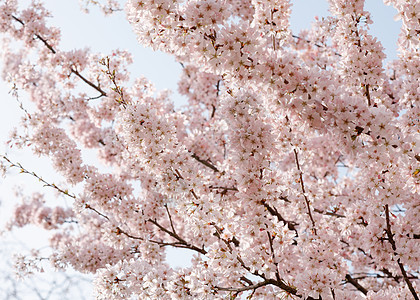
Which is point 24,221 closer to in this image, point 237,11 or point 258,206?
point 237,11

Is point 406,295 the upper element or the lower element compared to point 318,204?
lower

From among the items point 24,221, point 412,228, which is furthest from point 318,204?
point 24,221

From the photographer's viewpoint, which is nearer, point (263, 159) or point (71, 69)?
point (263, 159)

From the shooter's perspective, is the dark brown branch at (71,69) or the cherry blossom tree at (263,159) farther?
the dark brown branch at (71,69)

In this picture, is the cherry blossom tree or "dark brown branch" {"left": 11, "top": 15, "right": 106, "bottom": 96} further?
"dark brown branch" {"left": 11, "top": 15, "right": 106, "bottom": 96}

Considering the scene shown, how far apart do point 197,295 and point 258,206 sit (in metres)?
1.09

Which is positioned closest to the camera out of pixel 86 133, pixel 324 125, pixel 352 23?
pixel 324 125

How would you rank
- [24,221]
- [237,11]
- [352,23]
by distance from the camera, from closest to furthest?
[352,23] → [237,11] → [24,221]

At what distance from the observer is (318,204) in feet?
21.5

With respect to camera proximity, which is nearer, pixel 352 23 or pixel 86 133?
pixel 352 23

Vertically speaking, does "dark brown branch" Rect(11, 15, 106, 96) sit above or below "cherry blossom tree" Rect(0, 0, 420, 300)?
above

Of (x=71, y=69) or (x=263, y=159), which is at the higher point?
(x=71, y=69)

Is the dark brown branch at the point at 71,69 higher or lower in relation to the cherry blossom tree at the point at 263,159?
higher

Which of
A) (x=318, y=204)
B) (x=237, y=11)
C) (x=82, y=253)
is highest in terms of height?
(x=237, y=11)
